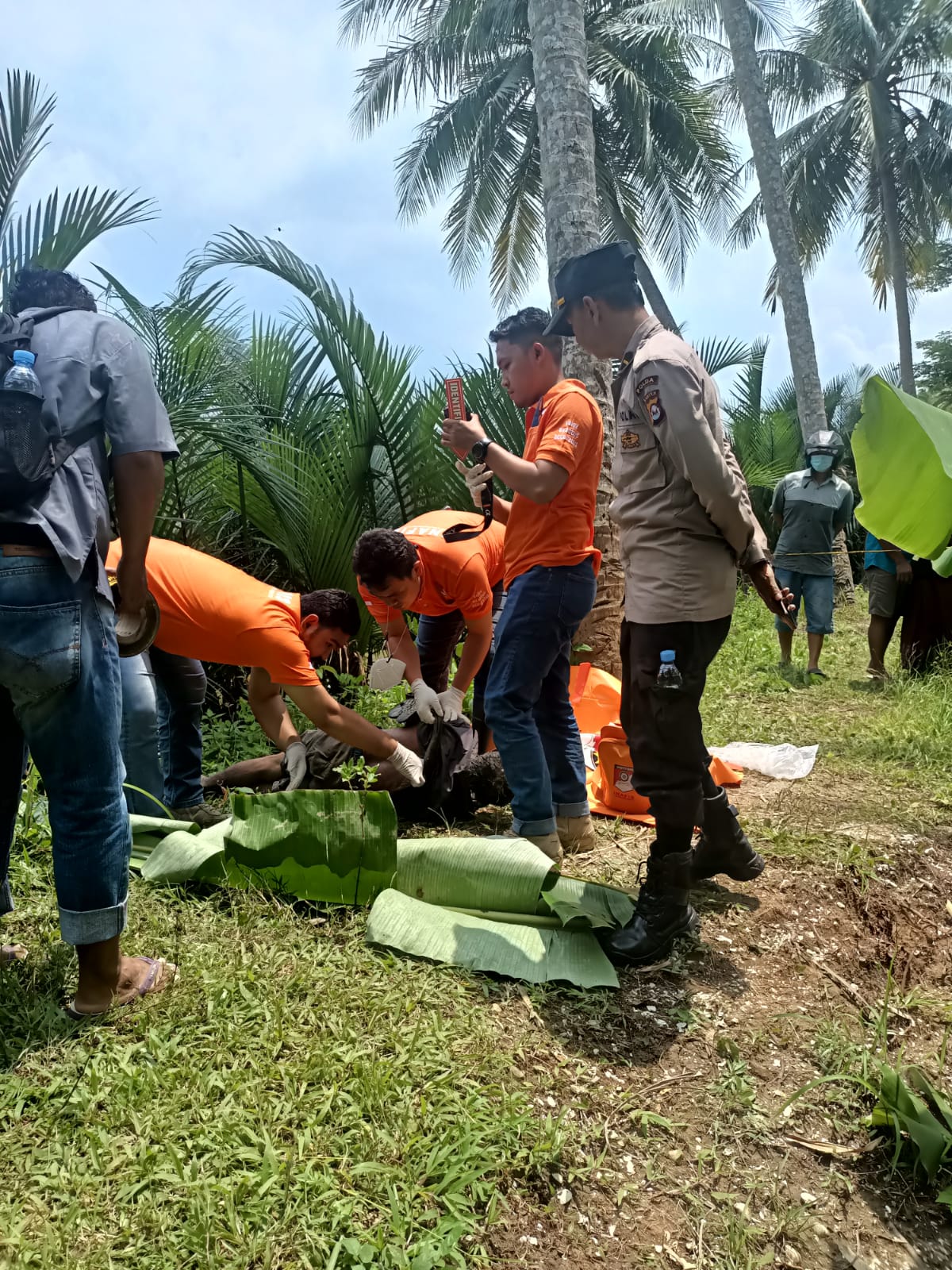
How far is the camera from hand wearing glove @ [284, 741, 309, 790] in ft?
10.9

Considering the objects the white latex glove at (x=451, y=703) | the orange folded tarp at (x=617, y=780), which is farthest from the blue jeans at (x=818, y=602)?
the white latex glove at (x=451, y=703)

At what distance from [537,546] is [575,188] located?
130 inches

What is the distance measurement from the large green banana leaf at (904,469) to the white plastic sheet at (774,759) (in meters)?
2.72

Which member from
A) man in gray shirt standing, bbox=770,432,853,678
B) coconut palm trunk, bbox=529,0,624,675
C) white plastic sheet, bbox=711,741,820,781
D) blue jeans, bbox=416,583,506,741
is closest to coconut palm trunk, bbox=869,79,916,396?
man in gray shirt standing, bbox=770,432,853,678

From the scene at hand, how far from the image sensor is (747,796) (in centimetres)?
359

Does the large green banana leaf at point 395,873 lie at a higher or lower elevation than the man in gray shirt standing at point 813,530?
lower

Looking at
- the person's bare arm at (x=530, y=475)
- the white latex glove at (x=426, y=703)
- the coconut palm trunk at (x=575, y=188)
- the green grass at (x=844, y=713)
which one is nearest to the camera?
the person's bare arm at (x=530, y=475)

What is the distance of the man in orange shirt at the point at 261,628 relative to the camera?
2938 mm

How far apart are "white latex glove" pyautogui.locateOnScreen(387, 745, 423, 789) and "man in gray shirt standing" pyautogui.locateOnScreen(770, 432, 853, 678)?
157 inches

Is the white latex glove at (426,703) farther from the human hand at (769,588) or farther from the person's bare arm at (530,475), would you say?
the human hand at (769,588)

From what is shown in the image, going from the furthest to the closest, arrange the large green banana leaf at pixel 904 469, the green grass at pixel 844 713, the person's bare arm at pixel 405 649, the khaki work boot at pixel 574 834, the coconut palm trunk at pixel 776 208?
the coconut palm trunk at pixel 776 208 → the green grass at pixel 844 713 → the person's bare arm at pixel 405 649 → the khaki work boot at pixel 574 834 → the large green banana leaf at pixel 904 469

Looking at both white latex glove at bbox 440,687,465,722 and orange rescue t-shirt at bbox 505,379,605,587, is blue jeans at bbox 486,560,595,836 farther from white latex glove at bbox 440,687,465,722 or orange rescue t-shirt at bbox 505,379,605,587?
white latex glove at bbox 440,687,465,722

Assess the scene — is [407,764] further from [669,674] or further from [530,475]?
[669,674]

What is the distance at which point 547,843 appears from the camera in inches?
110
